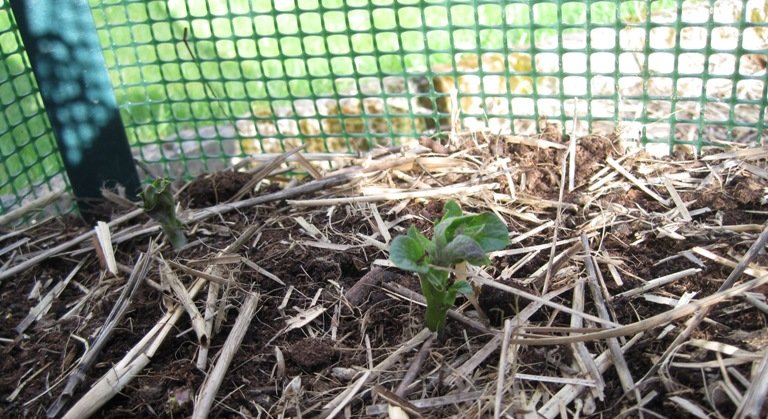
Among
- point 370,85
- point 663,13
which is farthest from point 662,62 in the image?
point 370,85

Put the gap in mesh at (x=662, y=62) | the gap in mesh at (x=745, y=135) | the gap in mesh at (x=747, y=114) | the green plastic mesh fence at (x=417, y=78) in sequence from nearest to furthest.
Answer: the gap in mesh at (x=745, y=135)
the green plastic mesh fence at (x=417, y=78)
the gap in mesh at (x=747, y=114)
the gap in mesh at (x=662, y=62)

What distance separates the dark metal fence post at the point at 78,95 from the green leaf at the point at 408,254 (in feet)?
4.71

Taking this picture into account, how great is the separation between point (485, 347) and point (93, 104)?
1622 millimetres

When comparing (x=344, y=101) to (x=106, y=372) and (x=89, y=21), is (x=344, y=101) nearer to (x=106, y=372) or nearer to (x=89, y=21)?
(x=89, y=21)

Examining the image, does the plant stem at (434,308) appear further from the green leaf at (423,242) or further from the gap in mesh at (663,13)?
the gap in mesh at (663,13)

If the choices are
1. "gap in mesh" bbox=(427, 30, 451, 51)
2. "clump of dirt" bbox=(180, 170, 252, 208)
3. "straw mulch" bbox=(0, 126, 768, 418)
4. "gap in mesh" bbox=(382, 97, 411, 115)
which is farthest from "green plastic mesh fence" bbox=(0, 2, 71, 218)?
"gap in mesh" bbox=(427, 30, 451, 51)

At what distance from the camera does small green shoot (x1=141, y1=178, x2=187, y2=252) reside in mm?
2252

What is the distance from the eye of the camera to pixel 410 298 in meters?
2.04

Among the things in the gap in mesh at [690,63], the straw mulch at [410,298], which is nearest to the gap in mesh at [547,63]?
the gap in mesh at [690,63]

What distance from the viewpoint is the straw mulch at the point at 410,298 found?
1.78 m

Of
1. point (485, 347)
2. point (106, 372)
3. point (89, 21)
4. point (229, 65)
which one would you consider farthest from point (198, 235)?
point (229, 65)

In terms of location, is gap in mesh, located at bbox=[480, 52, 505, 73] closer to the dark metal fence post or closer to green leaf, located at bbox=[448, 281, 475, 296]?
the dark metal fence post

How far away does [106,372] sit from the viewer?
200cm

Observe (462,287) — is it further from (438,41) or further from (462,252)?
(438,41)
